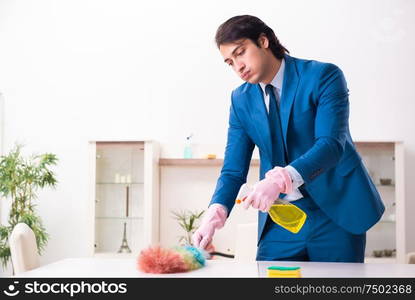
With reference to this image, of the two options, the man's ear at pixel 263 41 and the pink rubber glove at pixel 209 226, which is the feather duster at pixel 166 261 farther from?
the man's ear at pixel 263 41

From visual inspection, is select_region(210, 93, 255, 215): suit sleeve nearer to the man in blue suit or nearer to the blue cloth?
the man in blue suit

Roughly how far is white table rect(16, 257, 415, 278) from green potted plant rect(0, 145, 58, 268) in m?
3.28

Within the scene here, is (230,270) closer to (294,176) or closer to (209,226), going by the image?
(209,226)

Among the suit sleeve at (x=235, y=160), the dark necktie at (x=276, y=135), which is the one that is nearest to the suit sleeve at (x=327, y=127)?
the dark necktie at (x=276, y=135)

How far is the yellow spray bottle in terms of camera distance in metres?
2.04

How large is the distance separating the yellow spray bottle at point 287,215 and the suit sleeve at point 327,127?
0.14 meters

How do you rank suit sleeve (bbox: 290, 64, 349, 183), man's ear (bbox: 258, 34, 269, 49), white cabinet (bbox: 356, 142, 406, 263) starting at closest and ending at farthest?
suit sleeve (bbox: 290, 64, 349, 183) → man's ear (bbox: 258, 34, 269, 49) → white cabinet (bbox: 356, 142, 406, 263)

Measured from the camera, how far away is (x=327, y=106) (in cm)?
211

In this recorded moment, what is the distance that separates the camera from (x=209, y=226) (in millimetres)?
2203

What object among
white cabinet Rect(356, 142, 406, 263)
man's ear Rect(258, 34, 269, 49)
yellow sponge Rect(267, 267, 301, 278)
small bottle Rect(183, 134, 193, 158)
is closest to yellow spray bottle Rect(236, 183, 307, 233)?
yellow sponge Rect(267, 267, 301, 278)

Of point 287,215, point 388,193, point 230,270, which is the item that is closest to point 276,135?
point 287,215

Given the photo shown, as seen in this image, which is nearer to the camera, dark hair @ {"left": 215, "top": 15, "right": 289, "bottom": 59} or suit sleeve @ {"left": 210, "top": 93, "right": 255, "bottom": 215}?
dark hair @ {"left": 215, "top": 15, "right": 289, "bottom": 59}

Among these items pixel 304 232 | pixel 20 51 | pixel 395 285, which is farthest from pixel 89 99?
pixel 395 285

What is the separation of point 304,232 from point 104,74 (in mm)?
4104
